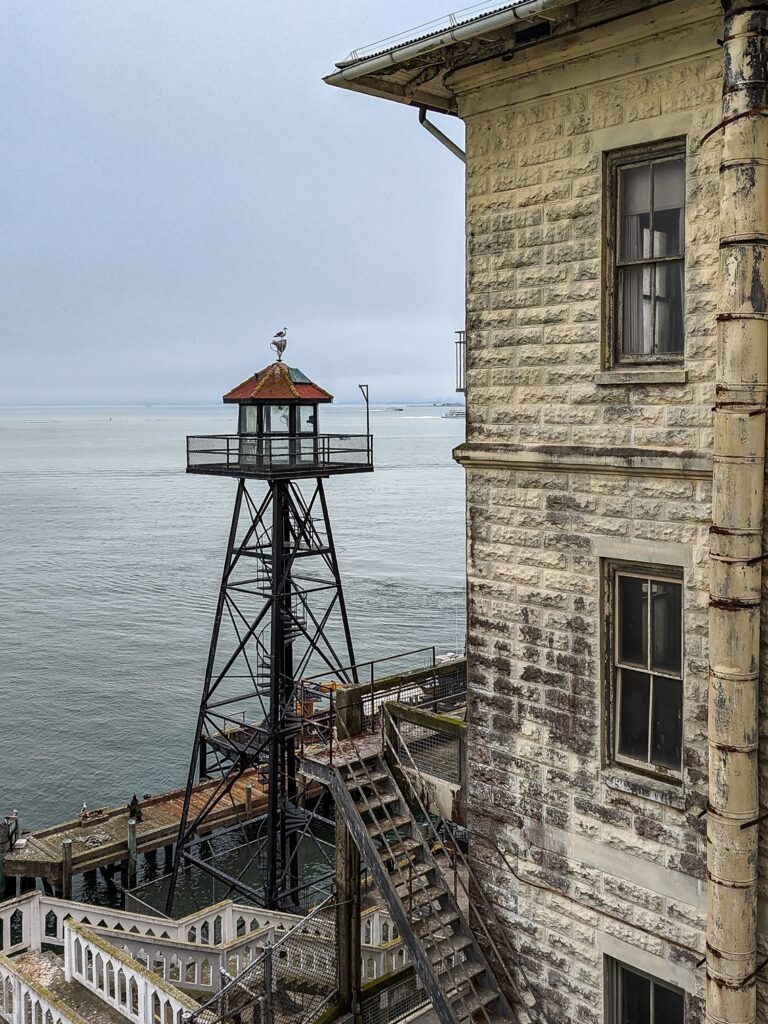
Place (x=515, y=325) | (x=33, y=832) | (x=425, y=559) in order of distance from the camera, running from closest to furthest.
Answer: (x=515, y=325), (x=33, y=832), (x=425, y=559)

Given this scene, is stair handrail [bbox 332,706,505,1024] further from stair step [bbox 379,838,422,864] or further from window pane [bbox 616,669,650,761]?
window pane [bbox 616,669,650,761]

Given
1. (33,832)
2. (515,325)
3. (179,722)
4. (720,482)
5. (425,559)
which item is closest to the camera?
(720,482)

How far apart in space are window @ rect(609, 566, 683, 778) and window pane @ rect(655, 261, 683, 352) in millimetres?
2137

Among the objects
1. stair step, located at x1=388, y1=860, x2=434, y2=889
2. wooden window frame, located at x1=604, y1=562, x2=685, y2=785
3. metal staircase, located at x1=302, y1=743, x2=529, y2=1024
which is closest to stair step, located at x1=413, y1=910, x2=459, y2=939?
metal staircase, located at x1=302, y1=743, x2=529, y2=1024

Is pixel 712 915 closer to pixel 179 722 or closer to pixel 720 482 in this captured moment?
pixel 720 482

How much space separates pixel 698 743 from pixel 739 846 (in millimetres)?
942

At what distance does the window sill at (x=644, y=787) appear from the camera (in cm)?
959

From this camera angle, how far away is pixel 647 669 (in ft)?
32.4

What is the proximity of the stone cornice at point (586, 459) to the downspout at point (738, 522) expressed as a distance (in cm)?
41

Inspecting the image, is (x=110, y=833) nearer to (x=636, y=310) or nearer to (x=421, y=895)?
(x=421, y=895)

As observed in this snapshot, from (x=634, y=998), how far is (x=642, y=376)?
6217 millimetres

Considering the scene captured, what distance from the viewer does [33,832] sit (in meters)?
30.1

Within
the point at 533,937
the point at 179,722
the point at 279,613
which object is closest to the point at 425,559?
the point at 179,722

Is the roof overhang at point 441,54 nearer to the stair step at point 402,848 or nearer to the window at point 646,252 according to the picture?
the window at point 646,252
